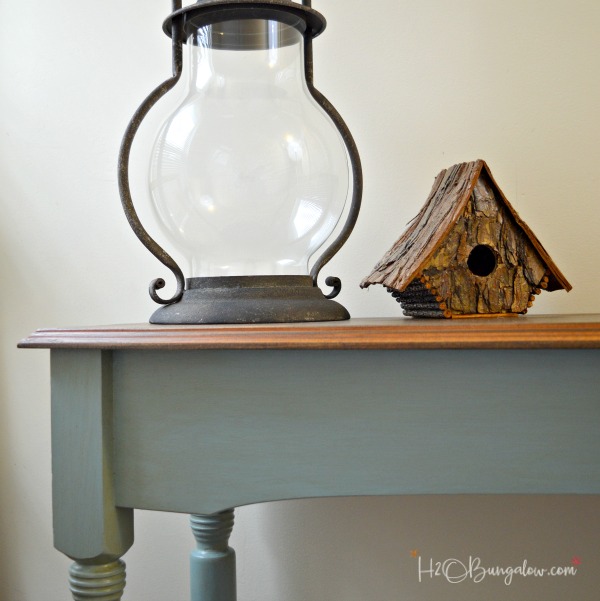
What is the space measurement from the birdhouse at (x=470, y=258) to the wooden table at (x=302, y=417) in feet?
0.51

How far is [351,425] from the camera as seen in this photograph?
0.60 meters

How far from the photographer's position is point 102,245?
48.1 inches

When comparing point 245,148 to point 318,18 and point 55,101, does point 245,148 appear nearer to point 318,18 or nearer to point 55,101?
point 318,18

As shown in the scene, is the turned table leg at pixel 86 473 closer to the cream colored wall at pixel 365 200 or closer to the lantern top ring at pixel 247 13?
the lantern top ring at pixel 247 13

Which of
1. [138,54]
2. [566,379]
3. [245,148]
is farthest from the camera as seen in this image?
[138,54]

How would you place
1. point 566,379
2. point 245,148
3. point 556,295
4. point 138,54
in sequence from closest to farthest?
point 566,379
point 245,148
point 556,295
point 138,54

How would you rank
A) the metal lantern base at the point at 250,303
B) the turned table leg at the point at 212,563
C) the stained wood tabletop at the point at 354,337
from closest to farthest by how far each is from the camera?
the stained wood tabletop at the point at 354,337 → the metal lantern base at the point at 250,303 → the turned table leg at the point at 212,563

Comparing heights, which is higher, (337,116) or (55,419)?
(337,116)

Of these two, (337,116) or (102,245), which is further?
(102,245)

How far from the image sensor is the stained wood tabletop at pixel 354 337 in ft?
1.85

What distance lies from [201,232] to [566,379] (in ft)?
1.37

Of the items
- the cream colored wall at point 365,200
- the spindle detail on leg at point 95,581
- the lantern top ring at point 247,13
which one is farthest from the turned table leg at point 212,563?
the lantern top ring at point 247,13

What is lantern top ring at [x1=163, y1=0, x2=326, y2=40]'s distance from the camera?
76 cm

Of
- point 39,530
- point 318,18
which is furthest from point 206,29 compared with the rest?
point 39,530
